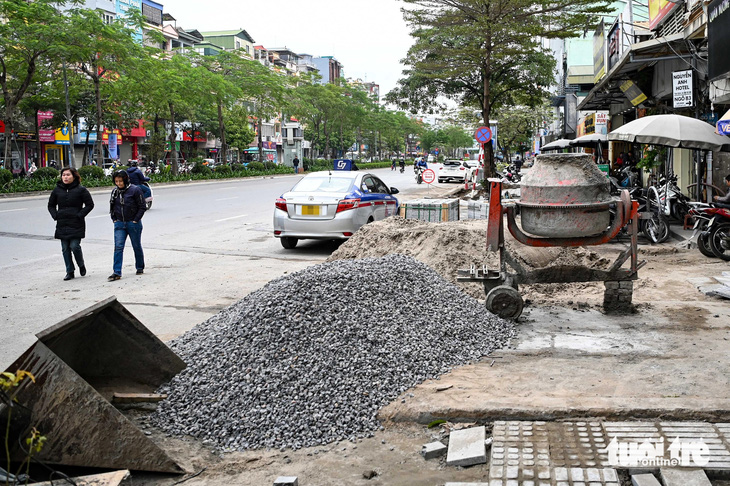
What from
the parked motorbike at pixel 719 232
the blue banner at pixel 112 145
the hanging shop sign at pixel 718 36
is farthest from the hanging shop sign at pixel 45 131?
the parked motorbike at pixel 719 232

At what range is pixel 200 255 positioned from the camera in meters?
12.5

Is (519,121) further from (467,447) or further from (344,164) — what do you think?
(467,447)

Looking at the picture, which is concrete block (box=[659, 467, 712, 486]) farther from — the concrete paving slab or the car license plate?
the car license plate

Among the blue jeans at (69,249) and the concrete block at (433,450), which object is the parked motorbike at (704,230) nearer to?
the concrete block at (433,450)

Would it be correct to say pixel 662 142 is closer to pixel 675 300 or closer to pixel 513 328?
pixel 675 300

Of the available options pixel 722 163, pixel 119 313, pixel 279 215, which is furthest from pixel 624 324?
pixel 722 163

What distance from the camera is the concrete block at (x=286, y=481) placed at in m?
3.62

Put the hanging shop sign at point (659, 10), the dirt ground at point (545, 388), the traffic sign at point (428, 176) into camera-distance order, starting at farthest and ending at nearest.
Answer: the traffic sign at point (428, 176)
the hanging shop sign at point (659, 10)
the dirt ground at point (545, 388)

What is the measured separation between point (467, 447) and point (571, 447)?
1.93 feet

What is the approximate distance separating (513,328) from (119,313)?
371 cm

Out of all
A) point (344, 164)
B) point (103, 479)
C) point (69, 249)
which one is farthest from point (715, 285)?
point (344, 164)

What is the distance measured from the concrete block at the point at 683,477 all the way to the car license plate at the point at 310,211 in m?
9.92

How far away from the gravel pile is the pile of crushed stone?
2056 millimetres

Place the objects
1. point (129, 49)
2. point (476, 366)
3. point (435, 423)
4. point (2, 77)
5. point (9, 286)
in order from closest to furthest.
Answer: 1. point (435, 423)
2. point (476, 366)
3. point (9, 286)
4. point (2, 77)
5. point (129, 49)
